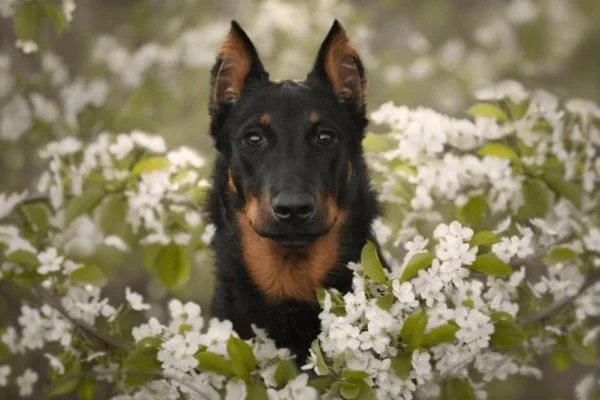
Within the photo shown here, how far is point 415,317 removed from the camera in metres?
4.05

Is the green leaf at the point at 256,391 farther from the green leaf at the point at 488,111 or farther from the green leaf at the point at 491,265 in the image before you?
the green leaf at the point at 488,111

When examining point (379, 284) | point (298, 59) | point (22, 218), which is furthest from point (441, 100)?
point (379, 284)

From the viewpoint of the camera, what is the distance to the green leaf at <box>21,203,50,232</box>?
568 centimetres

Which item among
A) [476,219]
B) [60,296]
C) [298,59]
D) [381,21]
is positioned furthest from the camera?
[381,21]

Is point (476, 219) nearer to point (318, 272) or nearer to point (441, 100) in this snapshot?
point (318, 272)

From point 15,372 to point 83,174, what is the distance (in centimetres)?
176

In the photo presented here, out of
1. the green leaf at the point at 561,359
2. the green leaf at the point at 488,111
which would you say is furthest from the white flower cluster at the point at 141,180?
the green leaf at the point at 561,359

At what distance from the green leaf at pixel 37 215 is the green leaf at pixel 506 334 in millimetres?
2806

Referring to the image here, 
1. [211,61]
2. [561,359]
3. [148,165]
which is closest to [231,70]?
[148,165]

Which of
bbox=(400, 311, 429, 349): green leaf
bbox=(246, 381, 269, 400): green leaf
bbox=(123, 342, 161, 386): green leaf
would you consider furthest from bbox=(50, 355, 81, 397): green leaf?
bbox=(400, 311, 429, 349): green leaf

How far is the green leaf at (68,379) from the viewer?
16.0 feet

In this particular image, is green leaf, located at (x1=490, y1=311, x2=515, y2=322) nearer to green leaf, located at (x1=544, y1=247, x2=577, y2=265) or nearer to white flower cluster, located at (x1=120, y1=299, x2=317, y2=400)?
green leaf, located at (x1=544, y1=247, x2=577, y2=265)

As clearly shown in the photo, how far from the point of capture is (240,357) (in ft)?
13.7

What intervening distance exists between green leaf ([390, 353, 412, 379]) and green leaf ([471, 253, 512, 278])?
491 millimetres
